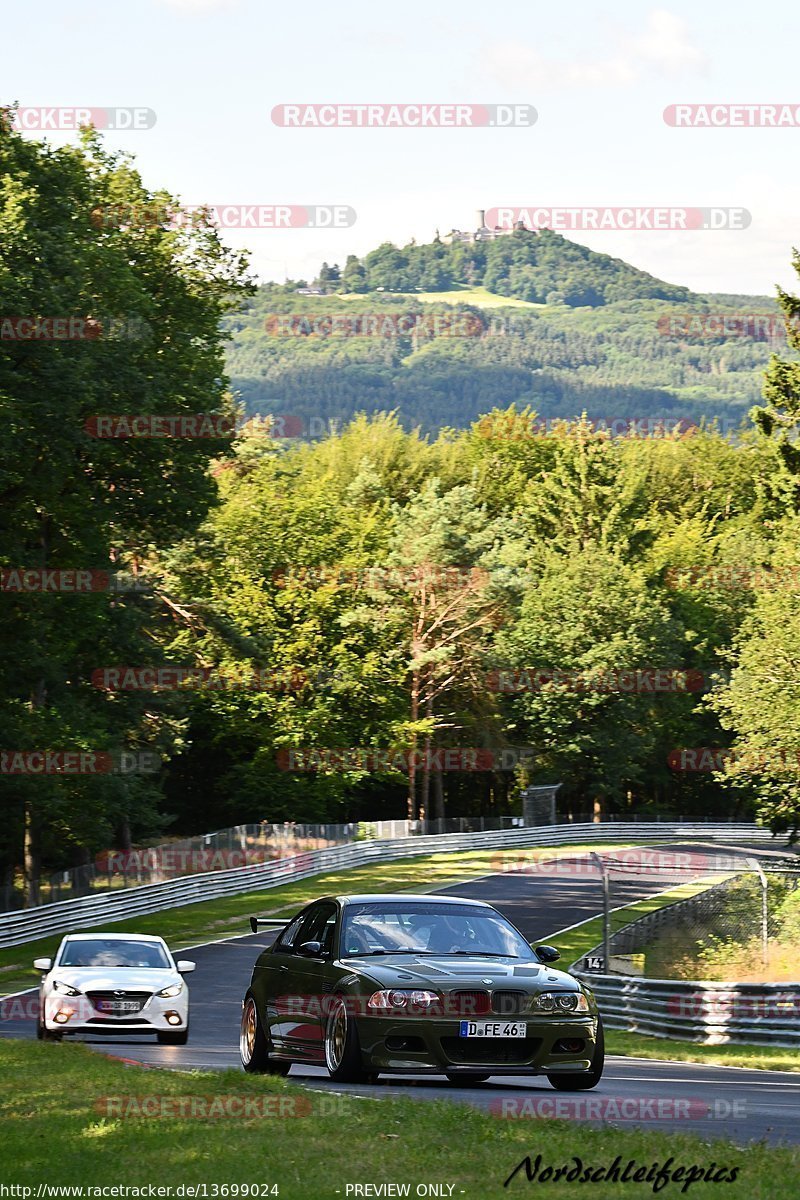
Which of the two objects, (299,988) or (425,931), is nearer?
(299,988)

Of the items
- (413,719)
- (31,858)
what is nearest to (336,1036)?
(31,858)

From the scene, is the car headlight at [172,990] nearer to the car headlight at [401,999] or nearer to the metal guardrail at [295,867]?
the car headlight at [401,999]

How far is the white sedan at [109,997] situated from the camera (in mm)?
19422

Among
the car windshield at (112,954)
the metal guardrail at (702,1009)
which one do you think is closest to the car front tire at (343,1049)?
the car windshield at (112,954)

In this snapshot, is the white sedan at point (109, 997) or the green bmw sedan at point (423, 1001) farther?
the white sedan at point (109, 997)

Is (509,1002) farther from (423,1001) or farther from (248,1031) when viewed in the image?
(248,1031)

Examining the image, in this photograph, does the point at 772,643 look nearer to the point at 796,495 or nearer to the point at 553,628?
the point at 796,495

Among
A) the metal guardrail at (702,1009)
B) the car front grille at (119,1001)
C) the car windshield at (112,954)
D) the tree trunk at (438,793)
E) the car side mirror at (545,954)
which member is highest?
the car side mirror at (545,954)

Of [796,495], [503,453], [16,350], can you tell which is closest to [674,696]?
[503,453]

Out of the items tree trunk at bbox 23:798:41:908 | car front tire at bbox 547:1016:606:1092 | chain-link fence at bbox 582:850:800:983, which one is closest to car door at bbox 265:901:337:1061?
car front tire at bbox 547:1016:606:1092

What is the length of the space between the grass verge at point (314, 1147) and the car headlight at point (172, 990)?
7.81 meters

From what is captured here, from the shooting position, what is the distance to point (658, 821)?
86.6m

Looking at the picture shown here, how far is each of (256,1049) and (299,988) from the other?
3.52 feet

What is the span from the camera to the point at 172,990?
19922mm
